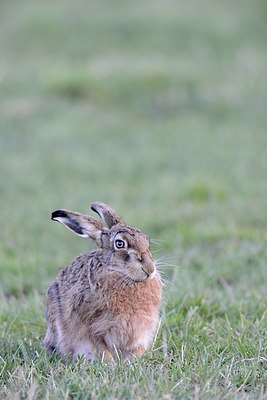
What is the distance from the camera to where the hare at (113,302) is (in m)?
4.37

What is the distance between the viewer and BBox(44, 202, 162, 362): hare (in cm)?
437

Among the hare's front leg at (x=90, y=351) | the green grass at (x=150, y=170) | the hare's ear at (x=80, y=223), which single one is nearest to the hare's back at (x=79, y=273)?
the hare's ear at (x=80, y=223)

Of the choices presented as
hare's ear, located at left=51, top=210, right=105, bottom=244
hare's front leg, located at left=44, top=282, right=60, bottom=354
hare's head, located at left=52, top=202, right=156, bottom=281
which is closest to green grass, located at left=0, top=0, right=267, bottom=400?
hare's front leg, located at left=44, top=282, right=60, bottom=354

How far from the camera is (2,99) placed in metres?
16.7

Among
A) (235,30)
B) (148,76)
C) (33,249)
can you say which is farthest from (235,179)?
(235,30)

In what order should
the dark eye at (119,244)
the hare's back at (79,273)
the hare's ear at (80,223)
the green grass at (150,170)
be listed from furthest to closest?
the hare's ear at (80,223), the hare's back at (79,273), the dark eye at (119,244), the green grass at (150,170)

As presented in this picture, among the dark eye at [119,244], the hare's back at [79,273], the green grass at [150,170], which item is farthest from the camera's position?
the hare's back at [79,273]

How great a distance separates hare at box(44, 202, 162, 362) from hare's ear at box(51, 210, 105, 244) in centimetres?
2

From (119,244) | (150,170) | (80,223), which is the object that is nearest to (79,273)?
(80,223)

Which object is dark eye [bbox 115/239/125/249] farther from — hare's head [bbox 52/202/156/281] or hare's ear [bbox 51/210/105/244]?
hare's ear [bbox 51/210/105/244]

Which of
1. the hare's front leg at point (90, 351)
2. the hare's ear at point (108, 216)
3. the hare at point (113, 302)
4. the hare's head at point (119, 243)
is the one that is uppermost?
the hare's ear at point (108, 216)

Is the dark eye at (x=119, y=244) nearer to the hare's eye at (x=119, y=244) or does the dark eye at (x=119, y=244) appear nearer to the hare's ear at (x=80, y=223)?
the hare's eye at (x=119, y=244)

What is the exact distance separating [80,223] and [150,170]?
800 cm

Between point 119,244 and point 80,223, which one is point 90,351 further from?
point 80,223
